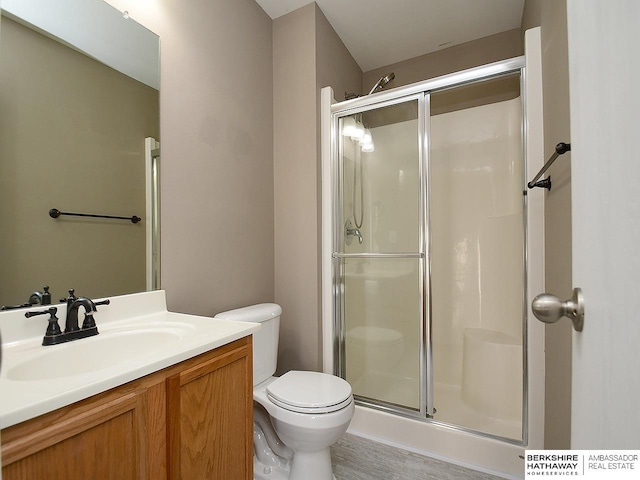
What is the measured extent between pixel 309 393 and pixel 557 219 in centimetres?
131

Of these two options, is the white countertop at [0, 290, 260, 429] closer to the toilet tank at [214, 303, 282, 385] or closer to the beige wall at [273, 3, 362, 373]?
the toilet tank at [214, 303, 282, 385]

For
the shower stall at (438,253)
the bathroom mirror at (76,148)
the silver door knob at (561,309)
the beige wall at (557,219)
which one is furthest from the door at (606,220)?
the bathroom mirror at (76,148)

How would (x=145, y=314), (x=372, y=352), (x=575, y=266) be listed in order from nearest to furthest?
(x=575, y=266)
(x=145, y=314)
(x=372, y=352)

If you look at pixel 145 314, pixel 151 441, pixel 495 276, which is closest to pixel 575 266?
pixel 151 441

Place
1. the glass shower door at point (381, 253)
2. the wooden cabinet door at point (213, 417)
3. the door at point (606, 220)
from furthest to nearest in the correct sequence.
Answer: the glass shower door at point (381, 253) < the wooden cabinet door at point (213, 417) < the door at point (606, 220)

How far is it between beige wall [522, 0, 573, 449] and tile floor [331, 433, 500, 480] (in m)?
0.47

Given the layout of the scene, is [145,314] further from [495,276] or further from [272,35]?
[495,276]

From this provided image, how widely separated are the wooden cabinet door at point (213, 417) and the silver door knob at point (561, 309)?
894mm

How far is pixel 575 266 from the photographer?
59 cm

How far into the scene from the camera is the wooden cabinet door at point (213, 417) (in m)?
0.88

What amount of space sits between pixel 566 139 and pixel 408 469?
1688 millimetres

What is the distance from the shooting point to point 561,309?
54cm

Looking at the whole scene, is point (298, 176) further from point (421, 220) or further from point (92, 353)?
point (92, 353)

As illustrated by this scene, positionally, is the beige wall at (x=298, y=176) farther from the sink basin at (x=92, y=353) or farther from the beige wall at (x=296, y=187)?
the sink basin at (x=92, y=353)
